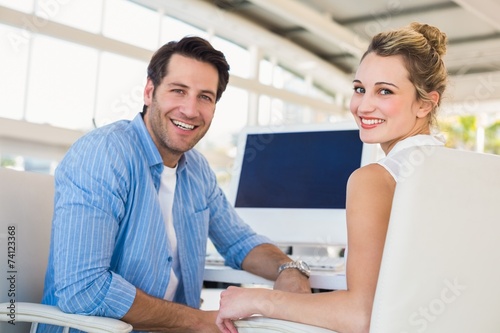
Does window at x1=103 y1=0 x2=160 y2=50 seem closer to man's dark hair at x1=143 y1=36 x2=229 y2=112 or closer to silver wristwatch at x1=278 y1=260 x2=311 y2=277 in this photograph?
man's dark hair at x1=143 y1=36 x2=229 y2=112

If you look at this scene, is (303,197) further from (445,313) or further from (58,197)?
(445,313)

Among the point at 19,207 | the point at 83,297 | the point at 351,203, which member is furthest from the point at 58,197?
the point at 351,203

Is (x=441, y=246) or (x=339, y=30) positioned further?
(x=339, y=30)

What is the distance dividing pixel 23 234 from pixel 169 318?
0.54m

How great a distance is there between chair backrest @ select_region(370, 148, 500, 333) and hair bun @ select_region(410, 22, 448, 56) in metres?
0.49

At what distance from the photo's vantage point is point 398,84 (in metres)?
1.61

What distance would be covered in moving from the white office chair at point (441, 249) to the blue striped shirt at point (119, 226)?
59cm

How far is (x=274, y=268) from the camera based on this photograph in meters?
2.27

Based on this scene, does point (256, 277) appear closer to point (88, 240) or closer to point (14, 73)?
point (88, 240)

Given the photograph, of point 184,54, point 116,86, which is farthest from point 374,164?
point 116,86

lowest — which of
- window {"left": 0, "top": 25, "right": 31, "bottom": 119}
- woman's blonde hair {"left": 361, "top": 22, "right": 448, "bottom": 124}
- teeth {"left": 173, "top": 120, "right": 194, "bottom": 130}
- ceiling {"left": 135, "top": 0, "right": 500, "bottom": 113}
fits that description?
teeth {"left": 173, "top": 120, "right": 194, "bottom": 130}

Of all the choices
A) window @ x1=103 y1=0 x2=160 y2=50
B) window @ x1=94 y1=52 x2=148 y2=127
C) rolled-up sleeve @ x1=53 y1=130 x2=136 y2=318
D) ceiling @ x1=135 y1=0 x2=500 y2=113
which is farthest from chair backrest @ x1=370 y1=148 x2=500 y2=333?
window @ x1=103 y1=0 x2=160 y2=50

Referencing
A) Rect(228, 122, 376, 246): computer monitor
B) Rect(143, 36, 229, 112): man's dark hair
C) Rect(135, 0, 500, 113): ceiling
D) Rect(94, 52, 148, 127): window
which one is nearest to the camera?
Rect(143, 36, 229, 112): man's dark hair

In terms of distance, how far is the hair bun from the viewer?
169 centimetres
